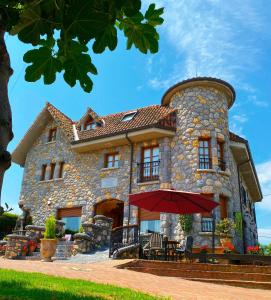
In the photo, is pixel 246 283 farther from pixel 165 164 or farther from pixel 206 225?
pixel 165 164

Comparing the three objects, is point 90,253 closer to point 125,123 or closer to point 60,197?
point 60,197

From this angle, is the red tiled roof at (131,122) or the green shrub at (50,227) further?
the red tiled roof at (131,122)

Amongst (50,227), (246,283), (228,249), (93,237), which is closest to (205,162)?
(228,249)

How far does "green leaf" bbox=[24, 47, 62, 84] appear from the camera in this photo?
1785 mm

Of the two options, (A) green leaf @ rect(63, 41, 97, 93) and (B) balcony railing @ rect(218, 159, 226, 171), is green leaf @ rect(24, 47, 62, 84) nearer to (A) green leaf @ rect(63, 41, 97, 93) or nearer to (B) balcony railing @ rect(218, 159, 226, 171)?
(A) green leaf @ rect(63, 41, 97, 93)

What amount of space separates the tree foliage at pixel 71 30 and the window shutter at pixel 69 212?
58.9ft

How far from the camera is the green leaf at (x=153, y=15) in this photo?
209cm

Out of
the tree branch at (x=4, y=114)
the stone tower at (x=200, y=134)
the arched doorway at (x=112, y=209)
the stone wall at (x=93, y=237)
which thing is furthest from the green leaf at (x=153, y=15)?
the arched doorway at (x=112, y=209)

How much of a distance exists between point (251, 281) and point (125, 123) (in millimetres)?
13132

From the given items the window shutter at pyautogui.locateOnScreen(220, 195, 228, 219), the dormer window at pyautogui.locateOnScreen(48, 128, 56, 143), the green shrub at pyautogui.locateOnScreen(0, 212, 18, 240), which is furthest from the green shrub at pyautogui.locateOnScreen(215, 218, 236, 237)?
the green shrub at pyautogui.locateOnScreen(0, 212, 18, 240)

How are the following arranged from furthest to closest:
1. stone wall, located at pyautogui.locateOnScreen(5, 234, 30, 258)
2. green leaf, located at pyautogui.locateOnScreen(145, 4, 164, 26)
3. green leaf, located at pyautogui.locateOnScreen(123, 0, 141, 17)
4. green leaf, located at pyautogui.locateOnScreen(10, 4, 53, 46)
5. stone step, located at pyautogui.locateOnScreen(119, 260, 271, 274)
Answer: stone wall, located at pyautogui.locateOnScreen(5, 234, 30, 258) → stone step, located at pyautogui.locateOnScreen(119, 260, 271, 274) → green leaf, located at pyautogui.locateOnScreen(145, 4, 164, 26) → green leaf, located at pyautogui.locateOnScreen(123, 0, 141, 17) → green leaf, located at pyautogui.locateOnScreen(10, 4, 53, 46)

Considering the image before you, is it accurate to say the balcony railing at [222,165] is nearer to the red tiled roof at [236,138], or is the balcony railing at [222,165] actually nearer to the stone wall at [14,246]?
the red tiled roof at [236,138]

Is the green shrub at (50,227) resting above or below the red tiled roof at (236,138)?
below

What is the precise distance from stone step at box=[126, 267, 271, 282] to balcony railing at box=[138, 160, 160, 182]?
818 centimetres
